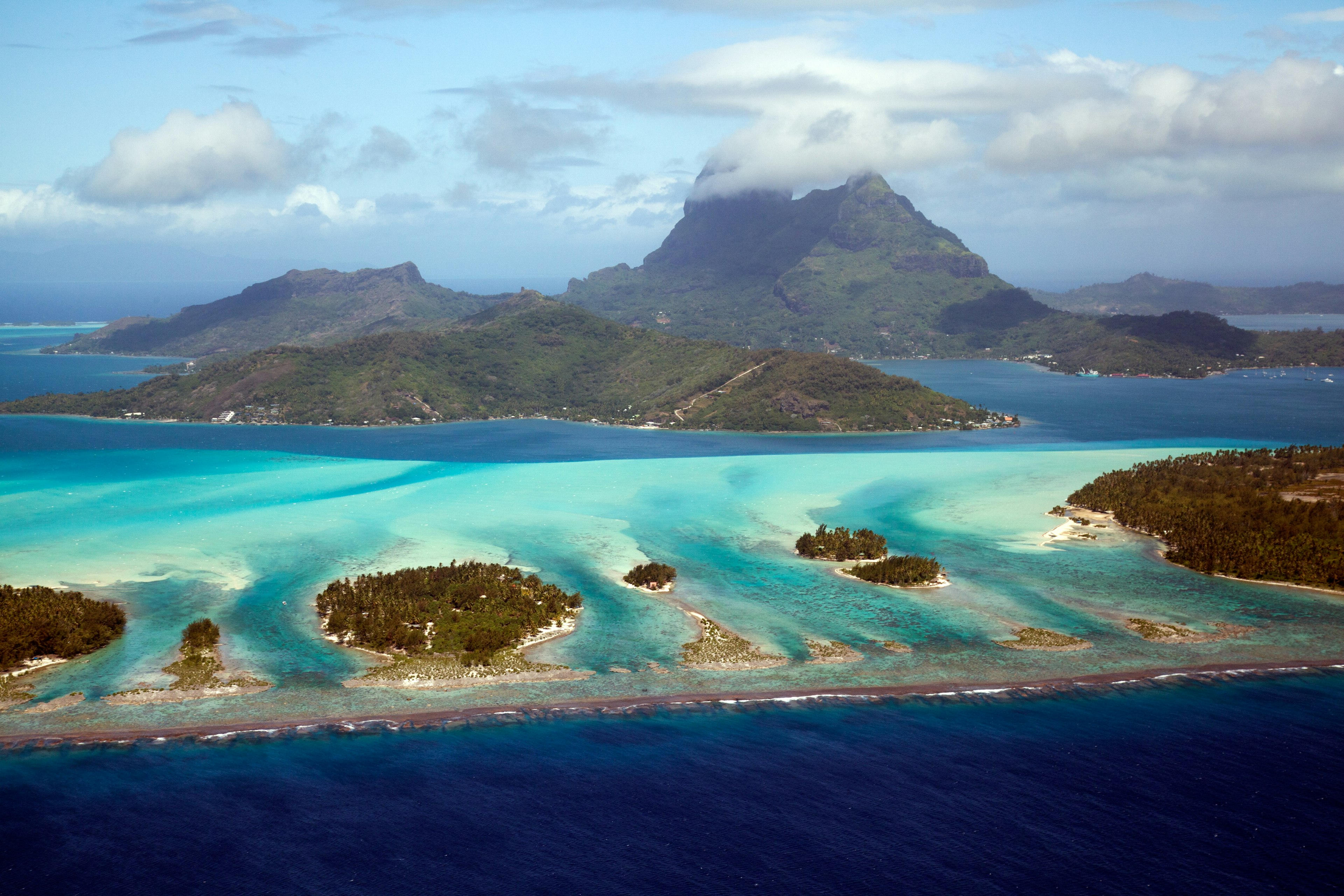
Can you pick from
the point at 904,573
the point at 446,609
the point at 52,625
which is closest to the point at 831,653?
the point at 904,573

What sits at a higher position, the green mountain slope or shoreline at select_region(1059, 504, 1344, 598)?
the green mountain slope

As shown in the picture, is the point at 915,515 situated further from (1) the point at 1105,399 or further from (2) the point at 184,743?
(1) the point at 1105,399

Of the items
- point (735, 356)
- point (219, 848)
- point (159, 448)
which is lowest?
point (219, 848)

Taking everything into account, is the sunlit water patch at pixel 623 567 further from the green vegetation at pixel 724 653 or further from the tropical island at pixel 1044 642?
the green vegetation at pixel 724 653

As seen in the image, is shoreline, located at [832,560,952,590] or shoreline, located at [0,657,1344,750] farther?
shoreline, located at [832,560,952,590]

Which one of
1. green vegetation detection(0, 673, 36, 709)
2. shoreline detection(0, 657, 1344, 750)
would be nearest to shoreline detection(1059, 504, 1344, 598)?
shoreline detection(0, 657, 1344, 750)

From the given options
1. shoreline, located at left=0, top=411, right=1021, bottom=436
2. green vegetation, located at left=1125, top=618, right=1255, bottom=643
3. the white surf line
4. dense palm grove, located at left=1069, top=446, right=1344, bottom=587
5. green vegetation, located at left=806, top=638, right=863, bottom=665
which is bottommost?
green vegetation, located at left=806, top=638, right=863, bottom=665

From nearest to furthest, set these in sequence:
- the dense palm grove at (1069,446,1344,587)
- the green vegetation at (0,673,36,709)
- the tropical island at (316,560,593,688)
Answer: the green vegetation at (0,673,36,709) < the tropical island at (316,560,593,688) < the dense palm grove at (1069,446,1344,587)

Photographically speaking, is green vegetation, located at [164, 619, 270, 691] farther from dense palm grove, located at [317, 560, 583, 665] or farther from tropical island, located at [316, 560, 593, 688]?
dense palm grove, located at [317, 560, 583, 665]

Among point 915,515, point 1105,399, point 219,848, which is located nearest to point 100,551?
point 219,848
